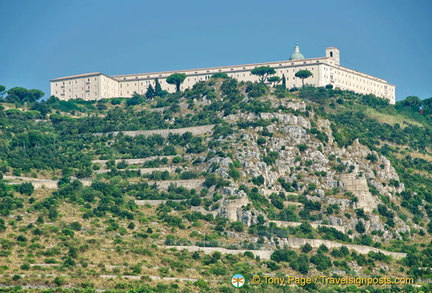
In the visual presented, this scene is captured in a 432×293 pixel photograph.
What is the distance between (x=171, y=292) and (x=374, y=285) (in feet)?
71.2

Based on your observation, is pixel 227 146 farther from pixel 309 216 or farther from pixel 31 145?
pixel 31 145

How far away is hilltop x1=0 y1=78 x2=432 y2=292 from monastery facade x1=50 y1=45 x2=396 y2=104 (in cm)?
2930

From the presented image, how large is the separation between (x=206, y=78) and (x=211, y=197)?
68909mm

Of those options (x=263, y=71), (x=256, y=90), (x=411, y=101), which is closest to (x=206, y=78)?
(x=263, y=71)

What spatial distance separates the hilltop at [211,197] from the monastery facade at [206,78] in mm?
29295

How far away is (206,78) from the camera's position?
172m

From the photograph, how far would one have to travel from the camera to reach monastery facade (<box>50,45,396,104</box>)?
6772 inches

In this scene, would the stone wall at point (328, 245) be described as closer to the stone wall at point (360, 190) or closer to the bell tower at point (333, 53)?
the stone wall at point (360, 190)

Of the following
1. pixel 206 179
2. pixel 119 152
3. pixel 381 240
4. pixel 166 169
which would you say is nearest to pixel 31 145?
pixel 119 152

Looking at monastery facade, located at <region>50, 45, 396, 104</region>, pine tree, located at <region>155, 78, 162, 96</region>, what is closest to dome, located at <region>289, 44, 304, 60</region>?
monastery facade, located at <region>50, 45, 396, 104</region>

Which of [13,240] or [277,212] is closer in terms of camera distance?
[13,240]

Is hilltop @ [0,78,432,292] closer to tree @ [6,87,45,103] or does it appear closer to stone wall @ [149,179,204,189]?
stone wall @ [149,179,204,189]

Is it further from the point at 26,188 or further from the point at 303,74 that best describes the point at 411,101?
the point at 26,188

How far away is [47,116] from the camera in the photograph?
15100 centimetres
